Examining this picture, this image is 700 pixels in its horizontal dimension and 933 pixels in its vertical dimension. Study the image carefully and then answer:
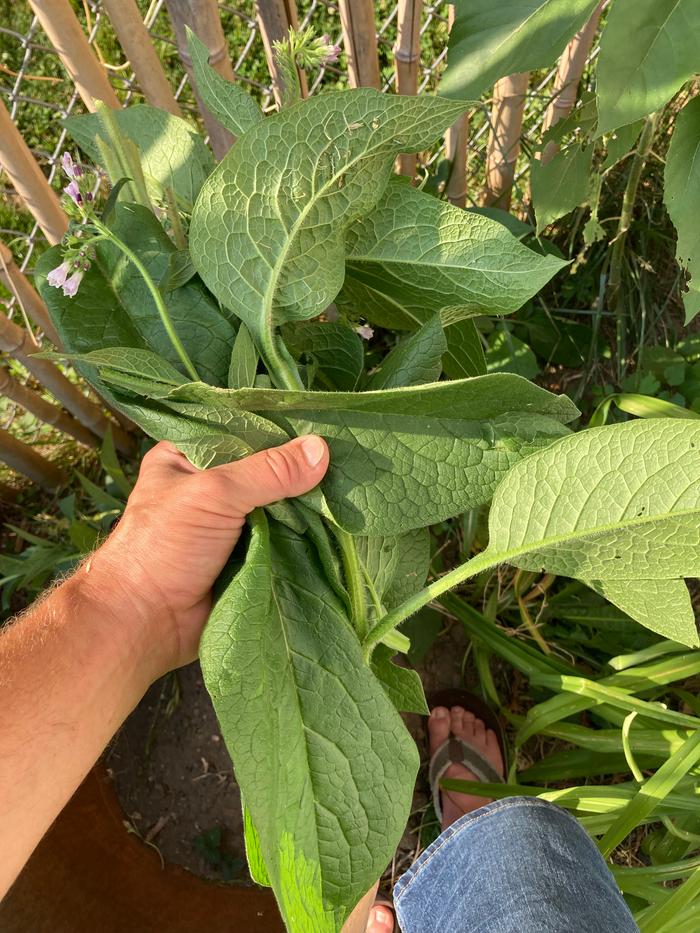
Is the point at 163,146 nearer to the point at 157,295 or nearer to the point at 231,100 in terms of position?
the point at 231,100

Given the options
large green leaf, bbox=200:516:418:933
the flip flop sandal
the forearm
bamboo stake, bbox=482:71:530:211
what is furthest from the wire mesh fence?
large green leaf, bbox=200:516:418:933

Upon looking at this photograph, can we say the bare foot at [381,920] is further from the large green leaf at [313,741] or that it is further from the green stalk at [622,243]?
the green stalk at [622,243]

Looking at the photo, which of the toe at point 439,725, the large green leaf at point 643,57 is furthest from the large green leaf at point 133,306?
the toe at point 439,725

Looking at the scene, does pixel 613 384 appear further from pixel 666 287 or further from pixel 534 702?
pixel 534 702

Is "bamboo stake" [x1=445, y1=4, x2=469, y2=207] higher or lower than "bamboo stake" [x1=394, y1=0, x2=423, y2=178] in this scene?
lower

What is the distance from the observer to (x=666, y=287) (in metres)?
1.33

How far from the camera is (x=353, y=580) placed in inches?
23.5

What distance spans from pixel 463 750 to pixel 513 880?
386mm

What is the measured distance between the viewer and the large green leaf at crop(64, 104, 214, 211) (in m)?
0.65

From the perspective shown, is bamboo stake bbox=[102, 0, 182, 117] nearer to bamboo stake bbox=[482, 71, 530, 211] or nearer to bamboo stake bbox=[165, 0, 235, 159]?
bamboo stake bbox=[165, 0, 235, 159]

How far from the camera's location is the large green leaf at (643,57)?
56 centimetres

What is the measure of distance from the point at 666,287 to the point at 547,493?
39.4 inches

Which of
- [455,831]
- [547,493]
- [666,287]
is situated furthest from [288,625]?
[666,287]

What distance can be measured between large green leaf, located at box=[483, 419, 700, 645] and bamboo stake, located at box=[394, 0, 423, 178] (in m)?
0.58
